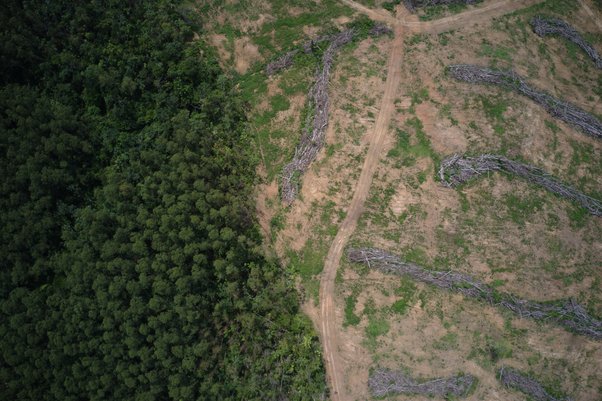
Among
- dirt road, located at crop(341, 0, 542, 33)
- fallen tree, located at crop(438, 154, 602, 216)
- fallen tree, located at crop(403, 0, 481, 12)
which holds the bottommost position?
fallen tree, located at crop(438, 154, 602, 216)

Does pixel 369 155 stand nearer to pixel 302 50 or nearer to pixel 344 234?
pixel 344 234

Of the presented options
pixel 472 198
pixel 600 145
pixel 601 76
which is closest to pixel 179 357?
pixel 472 198

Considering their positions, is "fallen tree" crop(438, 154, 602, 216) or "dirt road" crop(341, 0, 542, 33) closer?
"fallen tree" crop(438, 154, 602, 216)

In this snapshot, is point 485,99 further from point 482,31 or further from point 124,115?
point 124,115

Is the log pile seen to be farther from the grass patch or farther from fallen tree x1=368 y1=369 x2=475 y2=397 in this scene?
fallen tree x1=368 y1=369 x2=475 y2=397

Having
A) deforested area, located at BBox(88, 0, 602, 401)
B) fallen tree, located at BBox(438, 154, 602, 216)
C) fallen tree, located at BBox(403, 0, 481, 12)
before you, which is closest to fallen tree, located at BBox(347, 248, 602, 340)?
deforested area, located at BBox(88, 0, 602, 401)

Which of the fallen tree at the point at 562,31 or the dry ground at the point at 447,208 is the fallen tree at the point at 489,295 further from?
the fallen tree at the point at 562,31
